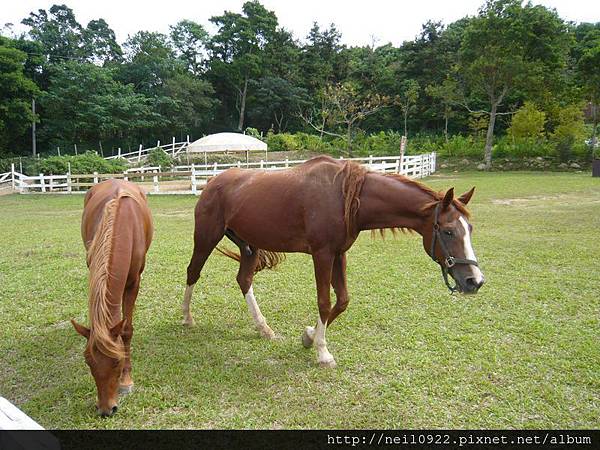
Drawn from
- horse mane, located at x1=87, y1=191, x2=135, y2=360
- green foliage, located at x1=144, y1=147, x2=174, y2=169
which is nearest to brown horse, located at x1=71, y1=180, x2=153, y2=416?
horse mane, located at x1=87, y1=191, x2=135, y2=360

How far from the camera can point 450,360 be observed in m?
3.27

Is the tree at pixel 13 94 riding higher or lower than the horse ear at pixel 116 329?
higher

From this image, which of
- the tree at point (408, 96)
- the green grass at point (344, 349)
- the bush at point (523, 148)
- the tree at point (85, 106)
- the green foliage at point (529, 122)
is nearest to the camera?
the green grass at point (344, 349)

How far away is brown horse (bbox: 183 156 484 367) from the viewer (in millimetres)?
2928

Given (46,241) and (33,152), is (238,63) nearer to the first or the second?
(33,152)

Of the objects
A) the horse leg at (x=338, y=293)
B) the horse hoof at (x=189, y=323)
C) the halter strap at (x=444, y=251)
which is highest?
the halter strap at (x=444, y=251)

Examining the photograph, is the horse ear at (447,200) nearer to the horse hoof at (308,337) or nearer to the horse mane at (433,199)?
the horse mane at (433,199)

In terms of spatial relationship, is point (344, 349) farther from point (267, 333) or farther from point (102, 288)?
point (102, 288)

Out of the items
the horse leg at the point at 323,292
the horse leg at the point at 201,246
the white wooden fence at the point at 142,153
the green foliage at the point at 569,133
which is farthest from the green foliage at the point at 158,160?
the green foliage at the point at 569,133

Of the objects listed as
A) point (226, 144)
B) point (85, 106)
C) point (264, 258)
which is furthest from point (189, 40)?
point (264, 258)

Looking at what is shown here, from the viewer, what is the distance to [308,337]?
11.7 ft

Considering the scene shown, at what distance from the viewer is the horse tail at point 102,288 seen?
2254 mm

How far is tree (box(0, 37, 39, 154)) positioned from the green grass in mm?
30208

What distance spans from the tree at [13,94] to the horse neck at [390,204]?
35.4 metres
